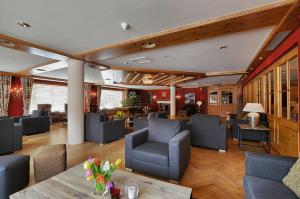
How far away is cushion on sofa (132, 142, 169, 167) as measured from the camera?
2.35 metres

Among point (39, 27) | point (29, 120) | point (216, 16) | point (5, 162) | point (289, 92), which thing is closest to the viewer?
point (5, 162)

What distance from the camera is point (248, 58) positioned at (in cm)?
464

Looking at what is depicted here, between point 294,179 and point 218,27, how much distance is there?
2.26 meters

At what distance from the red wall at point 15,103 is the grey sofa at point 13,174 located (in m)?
6.86

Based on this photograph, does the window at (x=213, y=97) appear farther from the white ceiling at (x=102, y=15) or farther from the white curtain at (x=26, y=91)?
the white curtain at (x=26, y=91)

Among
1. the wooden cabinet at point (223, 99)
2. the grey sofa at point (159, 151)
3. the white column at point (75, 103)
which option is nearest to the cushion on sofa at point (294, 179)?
the grey sofa at point (159, 151)

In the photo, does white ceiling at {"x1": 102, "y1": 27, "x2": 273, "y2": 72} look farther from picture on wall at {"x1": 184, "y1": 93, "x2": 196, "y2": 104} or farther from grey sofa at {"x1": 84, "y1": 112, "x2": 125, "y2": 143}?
picture on wall at {"x1": 184, "y1": 93, "x2": 196, "y2": 104}

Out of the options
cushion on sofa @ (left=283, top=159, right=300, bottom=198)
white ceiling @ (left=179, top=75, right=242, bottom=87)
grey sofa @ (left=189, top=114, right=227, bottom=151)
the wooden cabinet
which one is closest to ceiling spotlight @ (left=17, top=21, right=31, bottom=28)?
grey sofa @ (left=189, top=114, right=227, bottom=151)

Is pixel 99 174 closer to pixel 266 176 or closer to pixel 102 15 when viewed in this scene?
pixel 266 176

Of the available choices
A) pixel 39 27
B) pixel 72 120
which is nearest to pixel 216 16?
pixel 39 27

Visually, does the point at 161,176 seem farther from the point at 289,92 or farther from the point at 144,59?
the point at 144,59

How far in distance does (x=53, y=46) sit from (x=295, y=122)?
5.30m

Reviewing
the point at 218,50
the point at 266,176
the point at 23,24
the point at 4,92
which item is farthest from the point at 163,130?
the point at 4,92

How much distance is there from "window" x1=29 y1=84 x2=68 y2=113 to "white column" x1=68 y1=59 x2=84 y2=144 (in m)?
5.35
